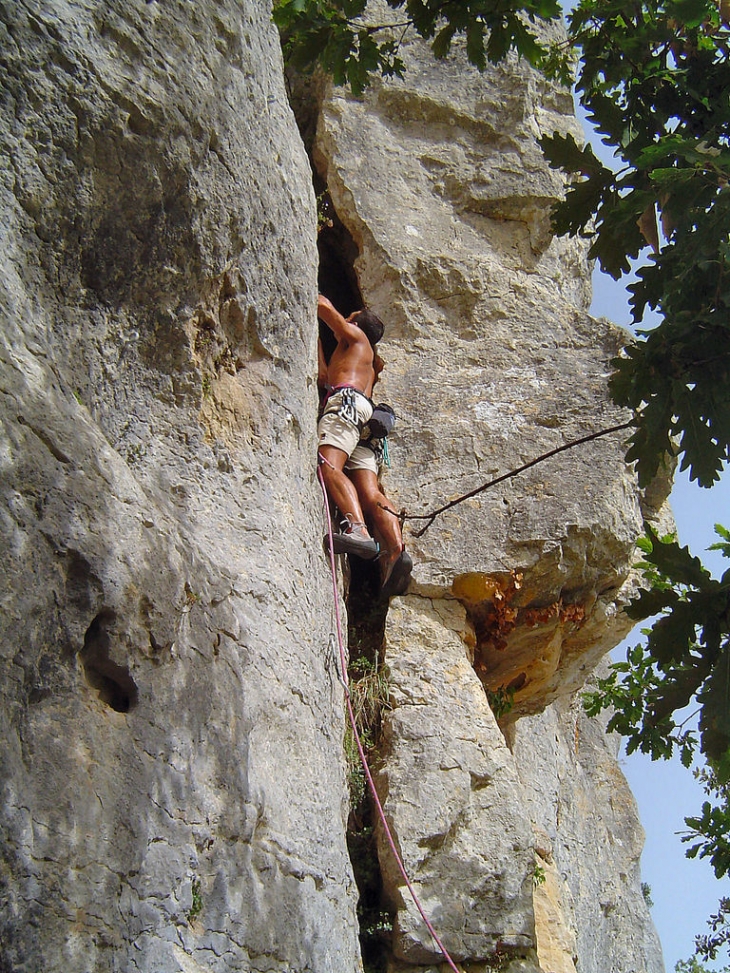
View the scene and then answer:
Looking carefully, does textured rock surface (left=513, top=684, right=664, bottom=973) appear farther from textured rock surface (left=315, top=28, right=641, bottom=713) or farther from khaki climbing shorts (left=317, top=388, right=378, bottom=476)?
khaki climbing shorts (left=317, top=388, right=378, bottom=476)

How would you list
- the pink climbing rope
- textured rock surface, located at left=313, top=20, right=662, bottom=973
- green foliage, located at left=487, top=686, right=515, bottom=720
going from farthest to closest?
green foliage, located at left=487, top=686, right=515, bottom=720 → textured rock surface, located at left=313, top=20, right=662, bottom=973 → the pink climbing rope

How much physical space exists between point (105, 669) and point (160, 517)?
0.58 meters

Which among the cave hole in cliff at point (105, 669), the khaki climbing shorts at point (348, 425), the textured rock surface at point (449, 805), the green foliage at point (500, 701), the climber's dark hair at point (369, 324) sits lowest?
the cave hole in cliff at point (105, 669)

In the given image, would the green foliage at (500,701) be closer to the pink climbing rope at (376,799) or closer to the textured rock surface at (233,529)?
the textured rock surface at (233,529)

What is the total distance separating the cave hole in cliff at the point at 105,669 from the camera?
3045 millimetres

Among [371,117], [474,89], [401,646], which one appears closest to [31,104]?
[401,646]

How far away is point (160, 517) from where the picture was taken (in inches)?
136

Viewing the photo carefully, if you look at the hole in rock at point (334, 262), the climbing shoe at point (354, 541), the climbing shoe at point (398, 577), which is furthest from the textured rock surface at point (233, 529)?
the climbing shoe at point (354, 541)

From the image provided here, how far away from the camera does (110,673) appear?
308 cm

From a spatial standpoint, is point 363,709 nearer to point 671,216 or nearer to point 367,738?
point 367,738

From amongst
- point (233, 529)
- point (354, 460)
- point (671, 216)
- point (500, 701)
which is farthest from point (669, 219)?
point (500, 701)

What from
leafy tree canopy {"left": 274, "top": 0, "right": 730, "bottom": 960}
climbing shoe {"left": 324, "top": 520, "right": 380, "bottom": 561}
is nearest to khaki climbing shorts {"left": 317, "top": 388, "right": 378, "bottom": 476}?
climbing shoe {"left": 324, "top": 520, "right": 380, "bottom": 561}

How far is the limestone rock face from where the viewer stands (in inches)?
109

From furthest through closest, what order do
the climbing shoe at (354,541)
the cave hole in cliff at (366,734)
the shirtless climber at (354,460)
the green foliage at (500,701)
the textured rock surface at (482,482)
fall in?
the green foliage at (500,701)
the shirtless climber at (354,460)
the climbing shoe at (354,541)
the textured rock surface at (482,482)
the cave hole in cliff at (366,734)
